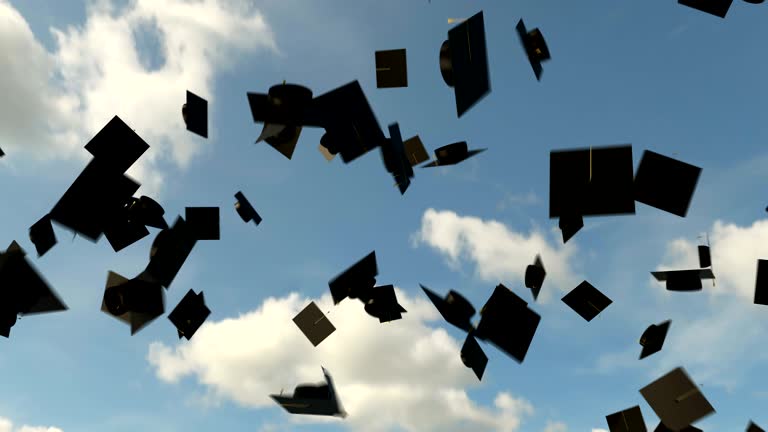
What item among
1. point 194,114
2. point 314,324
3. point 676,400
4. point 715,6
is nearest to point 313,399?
point 314,324

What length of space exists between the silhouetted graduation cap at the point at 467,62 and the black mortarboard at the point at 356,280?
1.22 meters

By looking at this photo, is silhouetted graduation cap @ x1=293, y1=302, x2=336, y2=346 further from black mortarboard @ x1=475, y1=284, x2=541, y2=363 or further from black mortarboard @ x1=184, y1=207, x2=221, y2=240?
black mortarboard @ x1=475, y1=284, x2=541, y2=363

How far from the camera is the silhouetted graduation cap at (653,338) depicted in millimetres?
4020

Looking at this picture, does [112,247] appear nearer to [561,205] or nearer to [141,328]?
[141,328]

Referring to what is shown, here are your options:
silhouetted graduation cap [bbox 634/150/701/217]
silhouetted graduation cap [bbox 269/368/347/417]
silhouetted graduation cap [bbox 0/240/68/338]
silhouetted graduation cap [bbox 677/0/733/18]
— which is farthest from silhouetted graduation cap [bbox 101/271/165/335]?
silhouetted graduation cap [bbox 677/0/733/18]

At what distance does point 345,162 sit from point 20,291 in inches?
75.7

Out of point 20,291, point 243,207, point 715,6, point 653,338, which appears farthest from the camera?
point 243,207

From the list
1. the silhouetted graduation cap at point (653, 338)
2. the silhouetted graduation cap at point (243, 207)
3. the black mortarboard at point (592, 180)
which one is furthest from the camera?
the silhouetted graduation cap at point (243, 207)

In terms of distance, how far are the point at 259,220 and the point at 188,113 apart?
104 cm

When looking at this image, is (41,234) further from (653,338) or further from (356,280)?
(653,338)

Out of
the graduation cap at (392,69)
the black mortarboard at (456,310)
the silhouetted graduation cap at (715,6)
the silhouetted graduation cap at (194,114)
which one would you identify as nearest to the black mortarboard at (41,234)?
the silhouetted graduation cap at (194,114)

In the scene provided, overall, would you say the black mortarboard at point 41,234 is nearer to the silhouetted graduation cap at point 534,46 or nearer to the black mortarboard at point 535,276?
the black mortarboard at point 535,276

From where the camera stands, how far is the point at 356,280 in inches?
154

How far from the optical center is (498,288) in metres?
3.63
